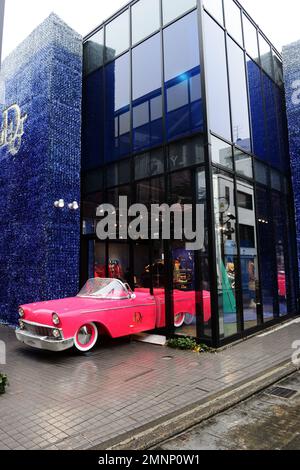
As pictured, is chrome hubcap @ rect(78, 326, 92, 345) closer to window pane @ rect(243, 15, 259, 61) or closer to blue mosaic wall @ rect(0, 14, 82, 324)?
→ blue mosaic wall @ rect(0, 14, 82, 324)

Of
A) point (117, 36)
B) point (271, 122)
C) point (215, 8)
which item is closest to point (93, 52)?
point (117, 36)

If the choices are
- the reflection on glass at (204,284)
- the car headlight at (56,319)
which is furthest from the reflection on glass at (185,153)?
the car headlight at (56,319)

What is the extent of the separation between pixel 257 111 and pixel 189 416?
888 centimetres

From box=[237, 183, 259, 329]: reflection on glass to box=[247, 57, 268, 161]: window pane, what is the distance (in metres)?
1.54

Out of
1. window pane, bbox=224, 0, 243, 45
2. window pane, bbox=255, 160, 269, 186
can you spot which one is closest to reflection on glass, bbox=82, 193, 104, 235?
window pane, bbox=255, 160, 269, 186

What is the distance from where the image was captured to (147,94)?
9172 millimetres

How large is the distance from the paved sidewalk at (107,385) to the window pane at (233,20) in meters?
8.31

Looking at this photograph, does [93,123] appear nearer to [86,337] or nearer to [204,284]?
[204,284]

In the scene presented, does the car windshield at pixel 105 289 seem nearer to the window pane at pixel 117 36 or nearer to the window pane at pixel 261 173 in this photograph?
the window pane at pixel 261 173

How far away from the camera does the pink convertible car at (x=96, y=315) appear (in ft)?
21.2

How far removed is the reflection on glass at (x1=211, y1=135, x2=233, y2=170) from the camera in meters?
7.83

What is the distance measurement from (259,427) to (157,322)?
4.37 metres
